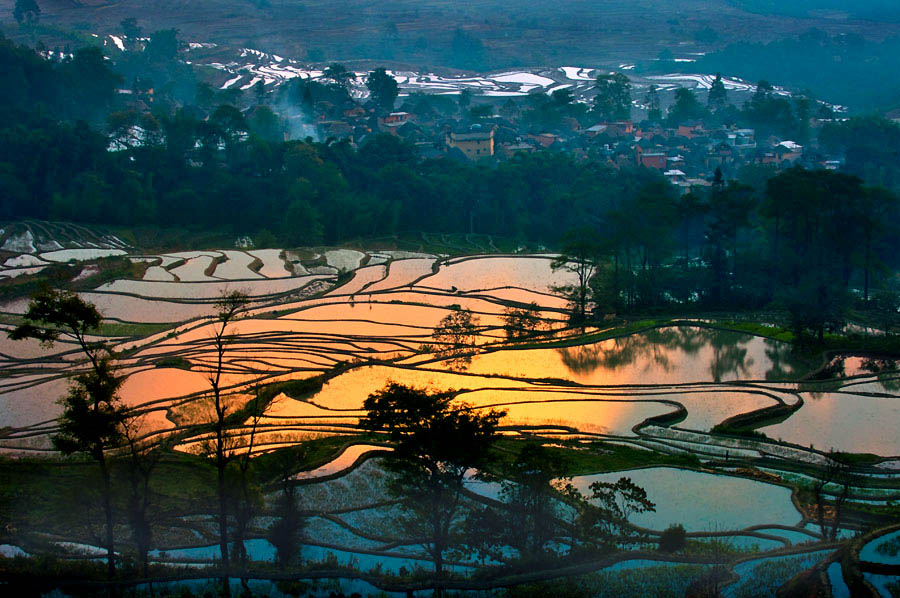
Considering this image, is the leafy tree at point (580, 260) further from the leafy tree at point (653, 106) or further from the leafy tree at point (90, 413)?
the leafy tree at point (653, 106)

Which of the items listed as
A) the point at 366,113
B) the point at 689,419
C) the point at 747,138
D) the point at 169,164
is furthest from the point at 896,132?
the point at 689,419

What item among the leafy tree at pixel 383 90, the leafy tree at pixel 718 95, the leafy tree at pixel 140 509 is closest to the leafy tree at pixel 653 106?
the leafy tree at pixel 718 95

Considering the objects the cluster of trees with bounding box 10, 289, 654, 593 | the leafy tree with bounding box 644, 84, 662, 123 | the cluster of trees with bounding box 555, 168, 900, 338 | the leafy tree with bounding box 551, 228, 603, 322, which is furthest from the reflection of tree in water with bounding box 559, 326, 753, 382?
the leafy tree with bounding box 644, 84, 662, 123

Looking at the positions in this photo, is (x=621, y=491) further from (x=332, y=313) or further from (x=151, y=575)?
(x=332, y=313)

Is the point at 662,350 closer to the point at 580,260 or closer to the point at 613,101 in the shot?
the point at 580,260

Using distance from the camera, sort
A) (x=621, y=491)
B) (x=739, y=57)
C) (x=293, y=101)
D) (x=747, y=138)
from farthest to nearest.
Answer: (x=739, y=57), (x=293, y=101), (x=747, y=138), (x=621, y=491)

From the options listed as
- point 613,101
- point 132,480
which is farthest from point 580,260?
point 613,101
